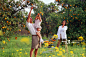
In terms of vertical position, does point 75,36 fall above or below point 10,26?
below

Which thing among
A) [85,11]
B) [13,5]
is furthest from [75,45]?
[13,5]

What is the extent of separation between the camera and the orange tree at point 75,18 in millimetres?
9012

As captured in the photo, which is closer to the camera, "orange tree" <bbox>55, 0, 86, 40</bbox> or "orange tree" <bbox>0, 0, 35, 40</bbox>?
"orange tree" <bbox>0, 0, 35, 40</bbox>

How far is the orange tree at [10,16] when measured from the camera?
6332 mm

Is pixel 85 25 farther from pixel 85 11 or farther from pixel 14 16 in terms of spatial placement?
pixel 14 16

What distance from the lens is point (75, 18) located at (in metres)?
9.15

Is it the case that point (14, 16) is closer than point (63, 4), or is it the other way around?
point (14, 16)

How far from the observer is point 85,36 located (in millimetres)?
9375

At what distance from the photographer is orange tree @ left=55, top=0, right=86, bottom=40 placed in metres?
9.01

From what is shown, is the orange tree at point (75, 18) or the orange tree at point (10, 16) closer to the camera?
the orange tree at point (10, 16)

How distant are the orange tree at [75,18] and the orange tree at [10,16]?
3806 millimetres

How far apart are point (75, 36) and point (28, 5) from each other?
444 centimetres

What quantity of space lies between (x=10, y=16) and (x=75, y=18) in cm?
481

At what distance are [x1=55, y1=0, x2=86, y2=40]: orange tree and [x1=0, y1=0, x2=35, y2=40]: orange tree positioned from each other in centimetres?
381
